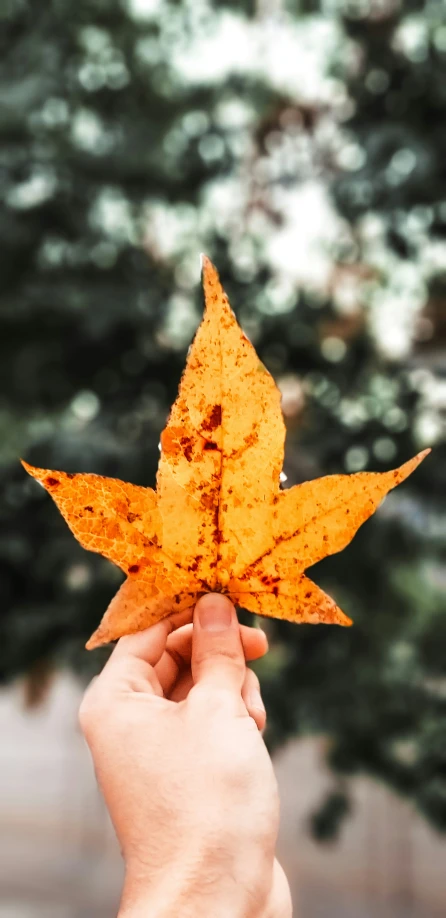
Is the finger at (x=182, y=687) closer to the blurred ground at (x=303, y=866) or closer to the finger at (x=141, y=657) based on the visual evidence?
the finger at (x=141, y=657)

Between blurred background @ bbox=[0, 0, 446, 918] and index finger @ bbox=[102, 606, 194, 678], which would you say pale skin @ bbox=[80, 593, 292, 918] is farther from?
blurred background @ bbox=[0, 0, 446, 918]

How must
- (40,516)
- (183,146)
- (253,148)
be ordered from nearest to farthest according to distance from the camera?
(40,516), (183,146), (253,148)

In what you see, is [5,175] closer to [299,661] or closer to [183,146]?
[183,146]

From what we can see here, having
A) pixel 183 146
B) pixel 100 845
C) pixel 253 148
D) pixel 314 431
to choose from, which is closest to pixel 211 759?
pixel 314 431

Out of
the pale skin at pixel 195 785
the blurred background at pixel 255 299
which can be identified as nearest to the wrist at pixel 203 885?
the pale skin at pixel 195 785

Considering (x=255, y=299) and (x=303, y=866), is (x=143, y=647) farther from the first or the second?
(x=303, y=866)

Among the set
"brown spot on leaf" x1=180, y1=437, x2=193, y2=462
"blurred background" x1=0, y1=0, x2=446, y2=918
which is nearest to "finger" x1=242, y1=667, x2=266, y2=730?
"brown spot on leaf" x1=180, y1=437, x2=193, y2=462
